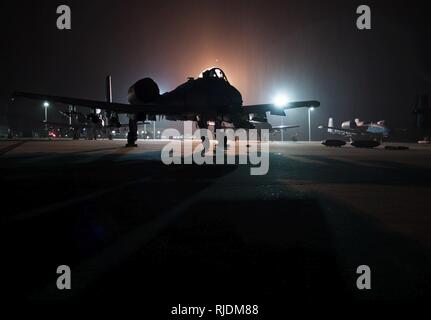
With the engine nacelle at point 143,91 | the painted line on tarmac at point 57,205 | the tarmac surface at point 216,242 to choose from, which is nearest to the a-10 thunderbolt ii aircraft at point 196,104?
the engine nacelle at point 143,91

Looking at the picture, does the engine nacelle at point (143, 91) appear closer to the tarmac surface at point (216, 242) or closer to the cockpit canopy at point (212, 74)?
the cockpit canopy at point (212, 74)

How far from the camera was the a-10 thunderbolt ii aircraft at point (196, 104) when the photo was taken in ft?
86.7

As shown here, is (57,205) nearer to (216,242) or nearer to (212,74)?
(216,242)

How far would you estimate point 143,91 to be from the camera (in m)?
27.4

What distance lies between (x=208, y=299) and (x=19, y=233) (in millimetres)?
3635

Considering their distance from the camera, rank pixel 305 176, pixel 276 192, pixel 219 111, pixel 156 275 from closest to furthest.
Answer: pixel 156 275 → pixel 276 192 → pixel 305 176 → pixel 219 111

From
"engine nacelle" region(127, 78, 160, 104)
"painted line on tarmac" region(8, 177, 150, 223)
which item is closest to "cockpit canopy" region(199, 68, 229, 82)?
"engine nacelle" region(127, 78, 160, 104)

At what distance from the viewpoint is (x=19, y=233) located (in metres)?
6.04

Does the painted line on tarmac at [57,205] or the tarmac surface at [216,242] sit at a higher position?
the painted line on tarmac at [57,205]

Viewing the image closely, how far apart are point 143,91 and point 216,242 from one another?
23177 millimetres

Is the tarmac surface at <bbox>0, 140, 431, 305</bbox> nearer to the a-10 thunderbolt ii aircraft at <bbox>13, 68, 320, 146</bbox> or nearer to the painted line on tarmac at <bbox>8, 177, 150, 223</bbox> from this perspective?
the painted line on tarmac at <bbox>8, 177, 150, 223</bbox>

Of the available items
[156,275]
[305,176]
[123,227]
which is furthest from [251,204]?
[305,176]

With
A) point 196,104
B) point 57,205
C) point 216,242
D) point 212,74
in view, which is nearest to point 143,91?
point 196,104
